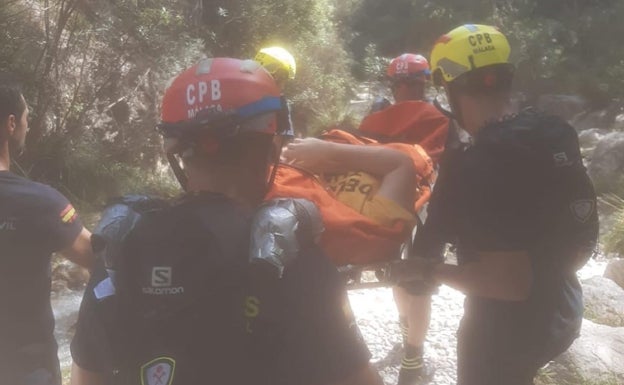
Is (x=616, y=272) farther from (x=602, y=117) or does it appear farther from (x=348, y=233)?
(x=602, y=117)

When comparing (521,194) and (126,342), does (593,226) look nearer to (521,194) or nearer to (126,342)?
(521,194)

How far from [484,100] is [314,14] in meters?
14.4

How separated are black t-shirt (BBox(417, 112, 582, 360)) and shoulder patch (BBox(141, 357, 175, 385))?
1075 mm

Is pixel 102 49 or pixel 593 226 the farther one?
pixel 102 49

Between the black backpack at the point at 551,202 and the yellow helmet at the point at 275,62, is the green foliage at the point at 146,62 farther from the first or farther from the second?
the black backpack at the point at 551,202

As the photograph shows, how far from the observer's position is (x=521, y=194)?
1771 millimetres

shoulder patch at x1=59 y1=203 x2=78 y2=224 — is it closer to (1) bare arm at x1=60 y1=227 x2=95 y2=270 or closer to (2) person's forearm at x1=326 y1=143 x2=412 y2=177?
(1) bare arm at x1=60 y1=227 x2=95 y2=270

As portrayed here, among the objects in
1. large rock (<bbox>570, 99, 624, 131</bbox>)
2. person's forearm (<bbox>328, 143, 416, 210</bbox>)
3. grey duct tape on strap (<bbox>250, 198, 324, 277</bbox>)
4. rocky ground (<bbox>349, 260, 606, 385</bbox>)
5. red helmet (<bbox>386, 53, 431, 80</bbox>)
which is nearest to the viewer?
grey duct tape on strap (<bbox>250, 198, 324, 277</bbox>)

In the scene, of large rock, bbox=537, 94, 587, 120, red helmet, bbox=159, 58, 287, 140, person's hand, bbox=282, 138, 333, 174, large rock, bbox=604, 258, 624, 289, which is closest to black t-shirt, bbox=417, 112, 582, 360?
person's hand, bbox=282, 138, 333, 174

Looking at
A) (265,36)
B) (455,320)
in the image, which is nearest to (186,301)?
(455,320)

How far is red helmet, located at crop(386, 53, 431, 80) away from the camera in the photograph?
3.60m

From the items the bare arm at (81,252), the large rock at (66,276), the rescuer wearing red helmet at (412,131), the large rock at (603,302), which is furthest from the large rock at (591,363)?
the large rock at (66,276)

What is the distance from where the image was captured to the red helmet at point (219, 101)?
1.26 m

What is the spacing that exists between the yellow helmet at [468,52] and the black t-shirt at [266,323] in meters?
1.17
